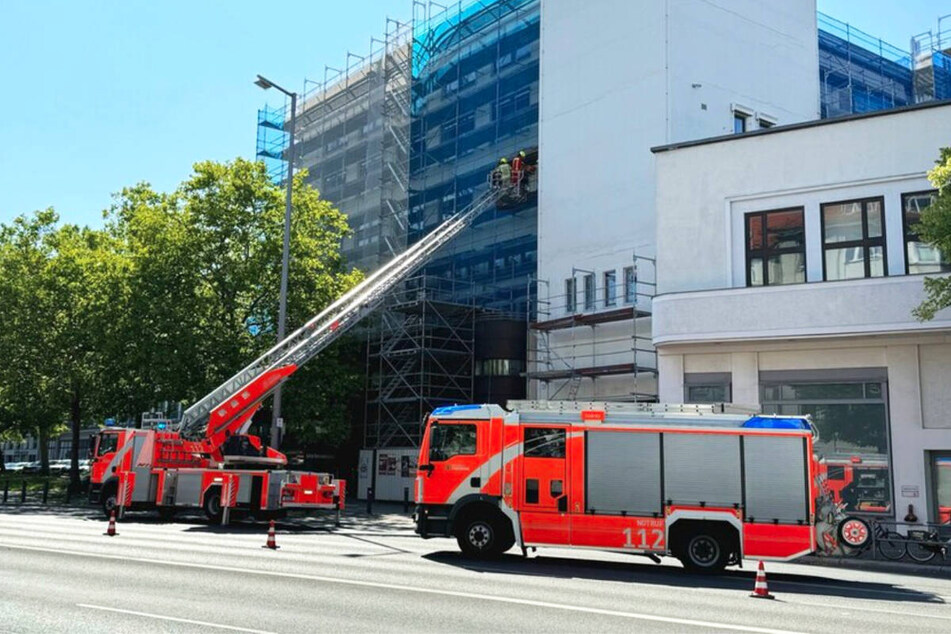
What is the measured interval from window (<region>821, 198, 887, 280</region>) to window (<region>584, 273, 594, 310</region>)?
10.7m

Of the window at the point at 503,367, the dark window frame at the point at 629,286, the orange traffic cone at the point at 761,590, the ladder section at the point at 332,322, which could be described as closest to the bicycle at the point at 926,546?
the orange traffic cone at the point at 761,590

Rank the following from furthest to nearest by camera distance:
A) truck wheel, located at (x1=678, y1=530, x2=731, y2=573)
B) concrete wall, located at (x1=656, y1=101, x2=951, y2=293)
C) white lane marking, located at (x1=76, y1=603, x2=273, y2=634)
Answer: concrete wall, located at (x1=656, y1=101, x2=951, y2=293) → truck wheel, located at (x1=678, y1=530, x2=731, y2=573) → white lane marking, located at (x1=76, y1=603, x2=273, y2=634)

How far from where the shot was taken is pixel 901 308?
22359 mm

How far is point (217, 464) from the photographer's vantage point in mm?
26531

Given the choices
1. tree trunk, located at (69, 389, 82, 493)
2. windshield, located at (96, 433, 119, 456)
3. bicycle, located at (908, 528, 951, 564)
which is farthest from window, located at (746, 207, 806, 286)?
tree trunk, located at (69, 389, 82, 493)

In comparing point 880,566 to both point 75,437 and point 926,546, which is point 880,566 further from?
point 75,437

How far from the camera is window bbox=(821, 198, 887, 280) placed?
23969 mm

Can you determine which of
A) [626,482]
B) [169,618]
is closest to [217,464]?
[626,482]

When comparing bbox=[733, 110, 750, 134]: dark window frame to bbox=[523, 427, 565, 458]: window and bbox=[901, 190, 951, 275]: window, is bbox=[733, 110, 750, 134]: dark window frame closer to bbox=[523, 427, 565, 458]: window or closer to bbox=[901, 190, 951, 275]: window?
bbox=[901, 190, 951, 275]: window

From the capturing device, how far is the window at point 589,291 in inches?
1339

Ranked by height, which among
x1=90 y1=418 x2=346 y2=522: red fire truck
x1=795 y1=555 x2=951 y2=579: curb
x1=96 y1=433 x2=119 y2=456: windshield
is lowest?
x1=795 y1=555 x2=951 y2=579: curb

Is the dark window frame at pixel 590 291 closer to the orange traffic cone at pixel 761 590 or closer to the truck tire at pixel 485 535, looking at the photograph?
the truck tire at pixel 485 535

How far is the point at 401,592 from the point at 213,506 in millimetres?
15350

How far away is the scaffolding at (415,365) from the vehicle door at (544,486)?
62.4 feet
